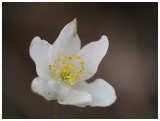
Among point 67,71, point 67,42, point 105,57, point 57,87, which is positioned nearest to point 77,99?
point 57,87

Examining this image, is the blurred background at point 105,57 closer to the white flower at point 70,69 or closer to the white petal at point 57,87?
the white flower at point 70,69

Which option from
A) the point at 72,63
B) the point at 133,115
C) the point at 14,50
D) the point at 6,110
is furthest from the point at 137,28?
the point at 72,63

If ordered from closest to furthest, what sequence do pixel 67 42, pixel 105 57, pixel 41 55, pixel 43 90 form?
1. pixel 43 90
2. pixel 41 55
3. pixel 67 42
4. pixel 105 57

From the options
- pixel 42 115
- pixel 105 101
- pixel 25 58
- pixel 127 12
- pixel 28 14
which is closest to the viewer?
pixel 105 101

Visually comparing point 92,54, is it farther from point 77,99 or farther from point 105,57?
point 105,57

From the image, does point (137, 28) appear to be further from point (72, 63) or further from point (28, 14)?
point (72, 63)

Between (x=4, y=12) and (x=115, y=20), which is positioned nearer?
(x=4, y=12)
